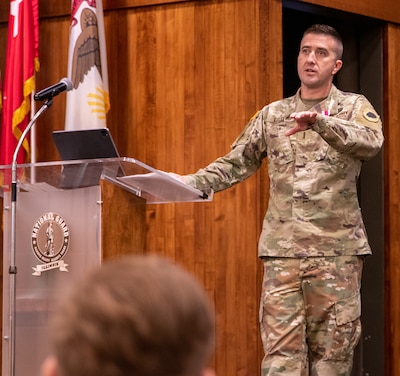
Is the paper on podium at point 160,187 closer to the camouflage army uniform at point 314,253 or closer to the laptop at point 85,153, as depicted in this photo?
the laptop at point 85,153

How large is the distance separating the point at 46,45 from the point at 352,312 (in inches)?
105

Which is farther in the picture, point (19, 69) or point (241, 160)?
point (19, 69)

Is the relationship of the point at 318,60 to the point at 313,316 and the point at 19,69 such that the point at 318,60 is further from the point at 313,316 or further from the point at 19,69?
the point at 19,69

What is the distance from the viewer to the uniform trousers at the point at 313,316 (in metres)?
3.95

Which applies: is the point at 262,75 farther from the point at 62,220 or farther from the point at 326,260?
the point at 62,220

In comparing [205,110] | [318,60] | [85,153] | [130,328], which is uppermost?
[318,60]

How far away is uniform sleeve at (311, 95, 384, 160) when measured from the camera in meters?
3.68

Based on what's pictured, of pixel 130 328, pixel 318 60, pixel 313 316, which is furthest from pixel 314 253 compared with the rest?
pixel 130 328

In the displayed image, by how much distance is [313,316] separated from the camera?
13.1 feet

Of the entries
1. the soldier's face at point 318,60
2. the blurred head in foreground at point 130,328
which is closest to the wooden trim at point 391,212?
the soldier's face at point 318,60

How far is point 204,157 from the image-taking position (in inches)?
205

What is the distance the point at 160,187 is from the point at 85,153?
31 cm

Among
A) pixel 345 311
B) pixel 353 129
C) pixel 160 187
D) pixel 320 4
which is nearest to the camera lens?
pixel 160 187

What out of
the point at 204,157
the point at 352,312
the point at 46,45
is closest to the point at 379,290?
the point at 204,157
